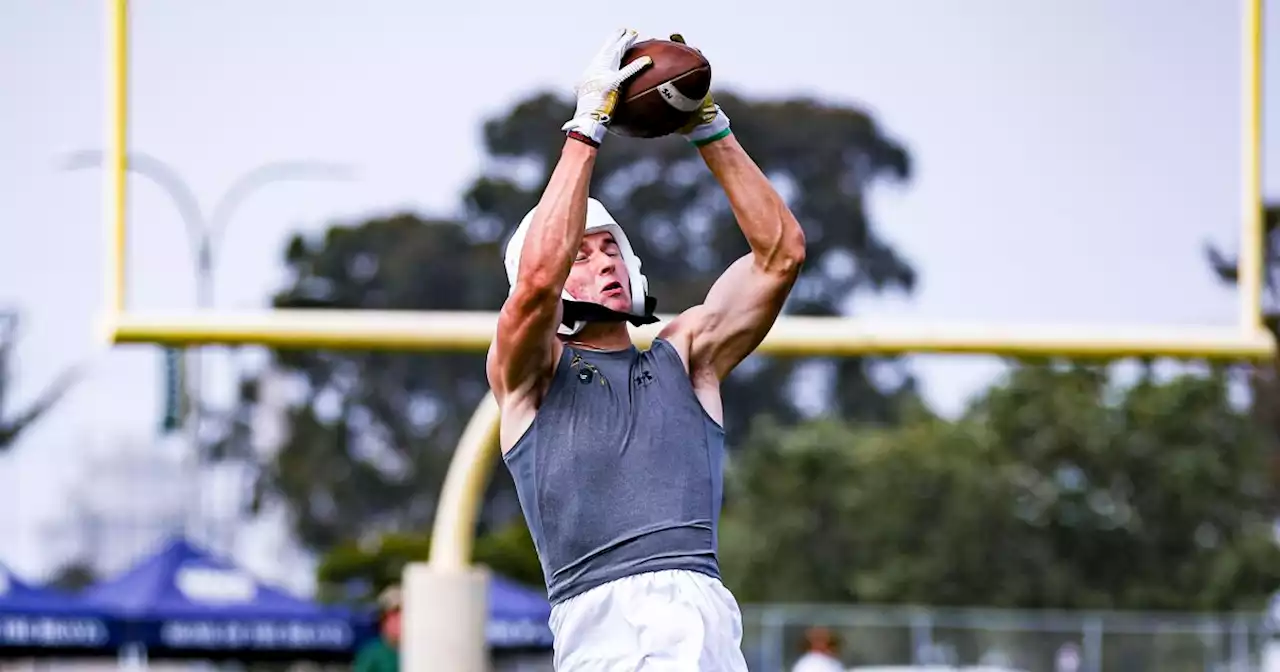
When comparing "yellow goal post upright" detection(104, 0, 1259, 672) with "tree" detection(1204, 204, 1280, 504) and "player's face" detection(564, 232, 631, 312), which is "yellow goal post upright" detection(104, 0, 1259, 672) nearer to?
"player's face" detection(564, 232, 631, 312)

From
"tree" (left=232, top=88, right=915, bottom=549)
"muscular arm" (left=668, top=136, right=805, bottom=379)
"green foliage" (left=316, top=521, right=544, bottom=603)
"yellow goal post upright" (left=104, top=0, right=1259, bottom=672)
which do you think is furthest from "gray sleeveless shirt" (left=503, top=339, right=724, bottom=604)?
"green foliage" (left=316, top=521, right=544, bottom=603)

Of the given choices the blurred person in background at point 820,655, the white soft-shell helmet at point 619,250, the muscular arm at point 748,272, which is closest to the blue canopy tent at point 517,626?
the blurred person in background at point 820,655

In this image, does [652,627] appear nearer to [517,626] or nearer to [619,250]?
[619,250]

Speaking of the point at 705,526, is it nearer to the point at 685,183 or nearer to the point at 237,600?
the point at 237,600

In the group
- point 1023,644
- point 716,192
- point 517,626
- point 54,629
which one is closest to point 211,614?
point 54,629

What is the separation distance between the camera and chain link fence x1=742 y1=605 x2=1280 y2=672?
2067 cm

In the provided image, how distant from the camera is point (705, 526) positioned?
403cm

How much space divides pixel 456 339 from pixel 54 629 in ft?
16.4

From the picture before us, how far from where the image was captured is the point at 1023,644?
21.2 metres

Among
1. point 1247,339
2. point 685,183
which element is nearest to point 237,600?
point 1247,339

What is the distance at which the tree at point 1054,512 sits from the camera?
28641 mm

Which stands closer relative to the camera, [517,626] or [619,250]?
[619,250]

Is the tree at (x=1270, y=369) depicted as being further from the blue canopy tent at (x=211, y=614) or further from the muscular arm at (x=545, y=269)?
the muscular arm at (x=545, y=269)

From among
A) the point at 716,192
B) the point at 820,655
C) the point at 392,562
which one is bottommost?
the point at 392,562
